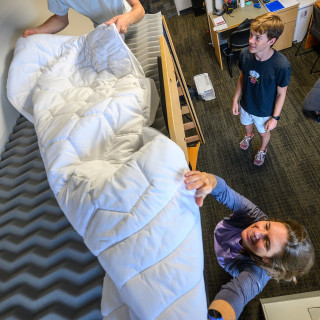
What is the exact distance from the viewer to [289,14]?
2.86 meters

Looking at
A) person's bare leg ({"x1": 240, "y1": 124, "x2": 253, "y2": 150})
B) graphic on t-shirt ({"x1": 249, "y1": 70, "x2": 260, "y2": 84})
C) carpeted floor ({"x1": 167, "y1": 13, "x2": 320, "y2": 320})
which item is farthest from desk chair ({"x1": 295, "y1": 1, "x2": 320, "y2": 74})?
graphic on t-shirt ({"x1": 249, "y1": 70, "x2": 260, "y2": 84})

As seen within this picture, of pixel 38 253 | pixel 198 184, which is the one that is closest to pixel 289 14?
pixel 198 184

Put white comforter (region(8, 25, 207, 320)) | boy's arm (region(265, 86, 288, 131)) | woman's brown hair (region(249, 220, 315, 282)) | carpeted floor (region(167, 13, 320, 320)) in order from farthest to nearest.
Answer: carpeted floor (region(167, 13, 320, 320)), boy's arm (region(265, 86, 288, 131)), woman's brown hair (region(249, 220, 315, 282)), white comforter (region(8, 25, 207, 320))

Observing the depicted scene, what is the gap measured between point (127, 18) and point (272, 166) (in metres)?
1.68

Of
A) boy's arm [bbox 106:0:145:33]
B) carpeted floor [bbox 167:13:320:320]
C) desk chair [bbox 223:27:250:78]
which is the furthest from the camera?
desk chair [bbox 223:27:250:78]

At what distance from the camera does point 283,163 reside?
229 centimetres

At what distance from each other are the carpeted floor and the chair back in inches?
14.4

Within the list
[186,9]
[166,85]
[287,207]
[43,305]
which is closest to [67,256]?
[43,305]

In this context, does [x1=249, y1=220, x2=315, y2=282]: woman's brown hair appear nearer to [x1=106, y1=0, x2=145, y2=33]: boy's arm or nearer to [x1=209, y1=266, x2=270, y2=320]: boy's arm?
[x1=209, y1=266, x2=270, y2=320]: boy's arm

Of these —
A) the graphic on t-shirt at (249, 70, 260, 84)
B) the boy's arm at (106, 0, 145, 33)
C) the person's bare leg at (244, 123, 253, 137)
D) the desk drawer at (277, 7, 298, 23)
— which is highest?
the boy's arm at (106, 0, 145, 33)

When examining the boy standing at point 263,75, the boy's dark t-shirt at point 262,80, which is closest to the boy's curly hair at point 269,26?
the boy standing at point 263,75

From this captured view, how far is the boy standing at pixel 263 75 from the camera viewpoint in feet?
5.18

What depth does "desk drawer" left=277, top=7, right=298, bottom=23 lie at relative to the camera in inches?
111

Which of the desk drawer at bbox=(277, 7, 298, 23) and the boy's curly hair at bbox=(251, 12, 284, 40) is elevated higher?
the boy's curly hair at bbox=(251, 12, 284, 40)
